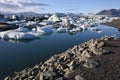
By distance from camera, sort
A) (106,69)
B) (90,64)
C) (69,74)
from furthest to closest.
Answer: (90,64) → (106,69) → (69,74)

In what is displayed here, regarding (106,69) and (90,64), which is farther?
(90,64)

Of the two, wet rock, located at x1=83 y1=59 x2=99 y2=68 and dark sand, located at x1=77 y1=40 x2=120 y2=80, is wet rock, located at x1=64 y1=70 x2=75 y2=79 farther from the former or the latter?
wet rock, located at x1=83 y1=59 x2=99 y2=68

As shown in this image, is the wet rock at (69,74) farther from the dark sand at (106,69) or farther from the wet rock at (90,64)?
the wet rock at (90,64)

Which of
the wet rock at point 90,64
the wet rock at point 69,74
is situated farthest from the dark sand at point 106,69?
the wet rock at point 69,74

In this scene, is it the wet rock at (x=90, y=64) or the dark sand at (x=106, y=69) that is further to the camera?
the wet rock at (x=90, y=64)

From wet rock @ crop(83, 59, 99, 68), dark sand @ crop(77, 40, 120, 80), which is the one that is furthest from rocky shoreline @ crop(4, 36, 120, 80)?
dark sand @ crop(77, 40, 120, 80)

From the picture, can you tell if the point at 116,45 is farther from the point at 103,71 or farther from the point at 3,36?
the point at 3,36

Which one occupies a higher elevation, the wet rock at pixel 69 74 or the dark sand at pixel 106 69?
the dark sand at pixel 106 69

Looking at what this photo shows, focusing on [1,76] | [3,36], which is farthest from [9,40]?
[1,76]

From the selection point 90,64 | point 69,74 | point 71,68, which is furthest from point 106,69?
point 69,74

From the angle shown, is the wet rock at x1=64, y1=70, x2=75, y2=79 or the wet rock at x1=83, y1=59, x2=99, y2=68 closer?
the wet rock at x1=64, y1=70, x2=75, y2=79

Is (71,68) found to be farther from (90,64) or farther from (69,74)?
(90,64)
